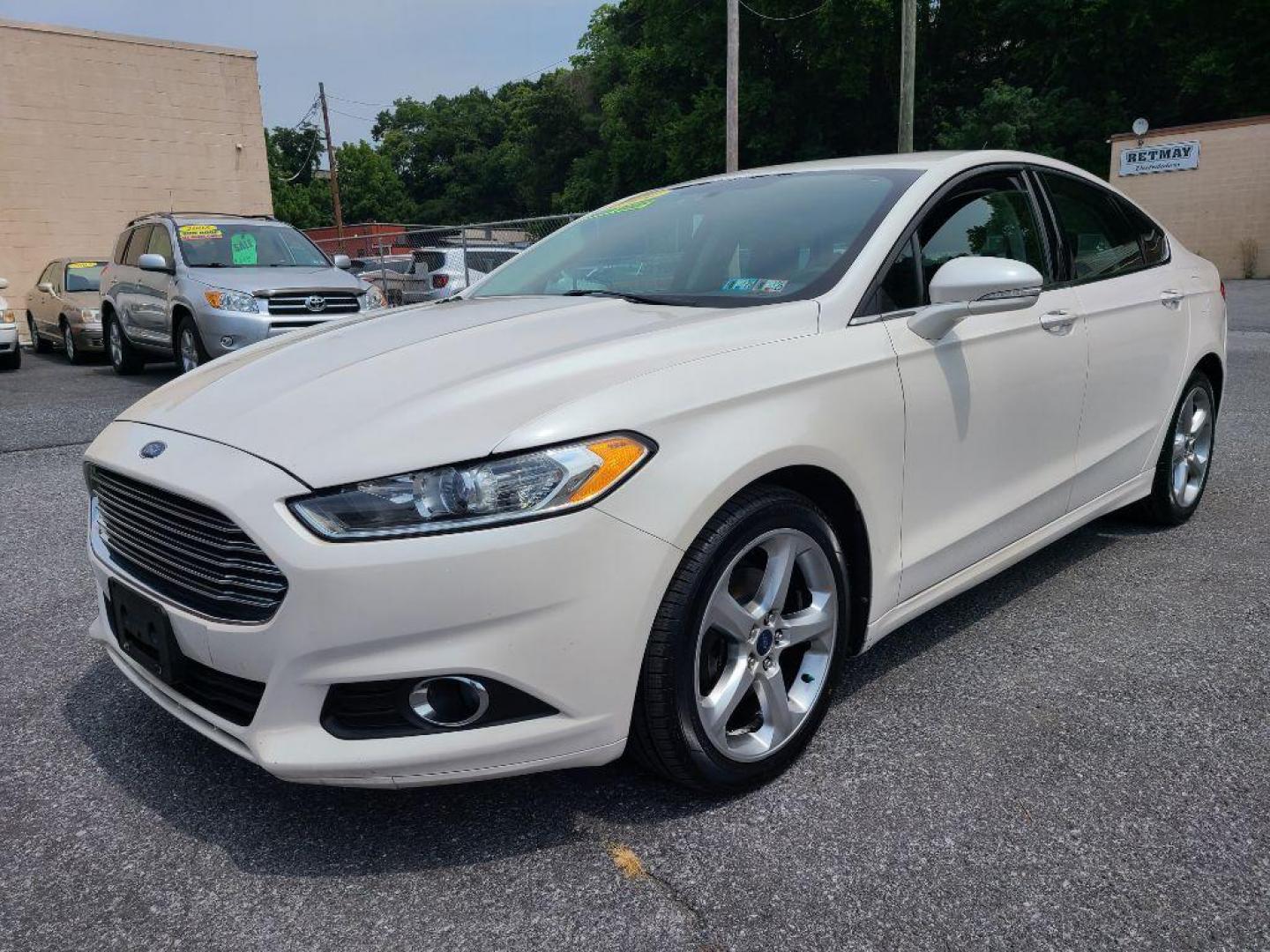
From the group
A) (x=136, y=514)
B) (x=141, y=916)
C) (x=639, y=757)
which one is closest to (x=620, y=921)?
(x=639, y=757)

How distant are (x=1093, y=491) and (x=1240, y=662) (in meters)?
0.80

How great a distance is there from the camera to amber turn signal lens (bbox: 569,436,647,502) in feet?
6.68

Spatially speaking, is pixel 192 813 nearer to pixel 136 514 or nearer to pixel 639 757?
pixel 136 514

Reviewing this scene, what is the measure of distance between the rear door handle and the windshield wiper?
125 cm

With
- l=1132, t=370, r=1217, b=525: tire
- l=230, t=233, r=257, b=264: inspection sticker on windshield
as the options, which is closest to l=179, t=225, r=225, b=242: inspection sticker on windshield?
l=230, t=233, r=257, b=264: inspection sticker on windshield

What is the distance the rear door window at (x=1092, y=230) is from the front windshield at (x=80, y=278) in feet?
45.2

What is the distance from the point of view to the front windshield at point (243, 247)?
408 inches

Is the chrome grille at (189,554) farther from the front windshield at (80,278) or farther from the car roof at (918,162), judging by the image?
the front windshield at (80,278)

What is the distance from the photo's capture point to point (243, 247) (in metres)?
10.6

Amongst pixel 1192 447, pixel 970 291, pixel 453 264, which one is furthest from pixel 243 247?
pixel 970 291

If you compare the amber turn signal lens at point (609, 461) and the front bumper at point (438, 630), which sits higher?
the amber turn signal lens at point (609, 461)

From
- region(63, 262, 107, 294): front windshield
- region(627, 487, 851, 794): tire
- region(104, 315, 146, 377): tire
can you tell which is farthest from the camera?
region(63, 262, 107, 294): front windshield

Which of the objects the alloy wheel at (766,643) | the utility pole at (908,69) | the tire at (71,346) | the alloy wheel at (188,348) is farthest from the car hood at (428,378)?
the utility pole at (908,69)

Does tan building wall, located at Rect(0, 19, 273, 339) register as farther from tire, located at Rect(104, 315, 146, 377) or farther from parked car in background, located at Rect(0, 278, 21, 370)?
tire, located at Rect(104, 315, 146, 377)
